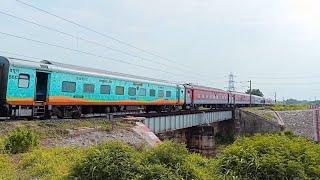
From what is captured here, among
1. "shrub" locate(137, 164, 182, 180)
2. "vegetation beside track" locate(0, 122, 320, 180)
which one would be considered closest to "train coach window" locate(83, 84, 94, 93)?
"vegetation beside track" locate(0, 122, 320, 180)

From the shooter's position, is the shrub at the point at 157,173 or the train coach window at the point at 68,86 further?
the train coach window at the point at 68,86

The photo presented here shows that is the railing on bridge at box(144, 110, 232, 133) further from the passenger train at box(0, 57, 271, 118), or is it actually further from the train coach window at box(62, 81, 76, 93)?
the train coach window at box(62, 81, 76, 93)

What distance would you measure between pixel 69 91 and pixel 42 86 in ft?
6.51

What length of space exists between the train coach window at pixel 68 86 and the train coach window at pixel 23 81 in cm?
285

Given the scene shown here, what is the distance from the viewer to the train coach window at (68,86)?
2183cm

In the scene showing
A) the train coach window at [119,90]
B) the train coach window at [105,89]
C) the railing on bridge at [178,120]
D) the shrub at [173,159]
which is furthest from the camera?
the railing on bridge at [178,120]

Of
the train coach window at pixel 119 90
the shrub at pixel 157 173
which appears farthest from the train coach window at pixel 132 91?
the shrub at pixel 157 173

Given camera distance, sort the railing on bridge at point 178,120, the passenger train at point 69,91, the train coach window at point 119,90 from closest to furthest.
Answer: the passenger train at point 69,91, the train coach window at point 119,90, the railing on bridge at point 178,120

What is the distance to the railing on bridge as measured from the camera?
2760 cm

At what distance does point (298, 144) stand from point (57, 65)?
47.3ft

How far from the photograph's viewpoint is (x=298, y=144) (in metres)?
11.1

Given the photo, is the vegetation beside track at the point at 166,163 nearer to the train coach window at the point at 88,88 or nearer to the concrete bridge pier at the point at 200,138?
the train coach window at the point at 88,88

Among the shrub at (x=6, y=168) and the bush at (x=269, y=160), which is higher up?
the bush at (x=269, y=160)

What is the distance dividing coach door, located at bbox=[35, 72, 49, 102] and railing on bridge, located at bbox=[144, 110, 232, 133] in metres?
7.24
